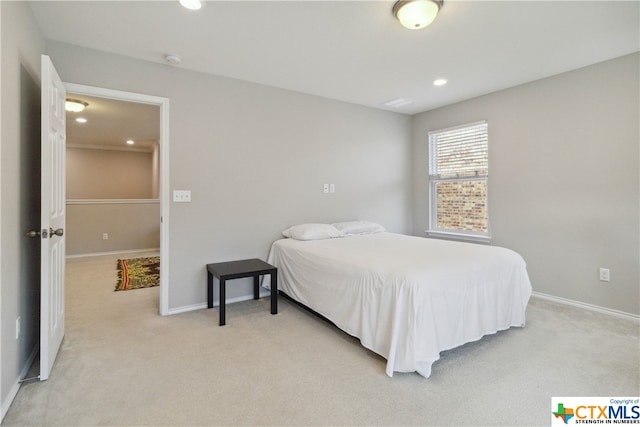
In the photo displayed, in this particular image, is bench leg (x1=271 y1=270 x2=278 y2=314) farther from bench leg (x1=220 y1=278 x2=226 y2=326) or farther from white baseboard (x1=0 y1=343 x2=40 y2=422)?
white baseboard (x1=0 y1=343 x2=40 y2=422)

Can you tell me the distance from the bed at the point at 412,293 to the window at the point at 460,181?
1.38 m

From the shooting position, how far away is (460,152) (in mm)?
4367

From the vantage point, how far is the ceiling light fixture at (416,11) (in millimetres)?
2057

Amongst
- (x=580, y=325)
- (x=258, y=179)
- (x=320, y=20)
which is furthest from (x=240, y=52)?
(x=580, y=325)

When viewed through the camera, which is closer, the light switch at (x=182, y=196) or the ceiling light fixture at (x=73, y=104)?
the light switch at (x=182, y=196)

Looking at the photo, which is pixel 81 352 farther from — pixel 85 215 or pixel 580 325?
pixel 85 215

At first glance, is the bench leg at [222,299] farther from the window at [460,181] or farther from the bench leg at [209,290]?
the window at [460,181]

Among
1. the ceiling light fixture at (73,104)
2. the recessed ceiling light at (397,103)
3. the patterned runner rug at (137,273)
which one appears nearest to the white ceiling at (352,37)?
the recessed ceiling light at (397,103)

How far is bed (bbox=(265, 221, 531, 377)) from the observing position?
2016 millimetres

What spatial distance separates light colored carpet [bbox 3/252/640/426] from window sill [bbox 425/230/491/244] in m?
1.26

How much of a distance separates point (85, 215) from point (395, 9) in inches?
259

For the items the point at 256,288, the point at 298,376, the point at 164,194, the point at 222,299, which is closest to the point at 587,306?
the point at 298,376

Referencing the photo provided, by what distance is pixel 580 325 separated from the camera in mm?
2779

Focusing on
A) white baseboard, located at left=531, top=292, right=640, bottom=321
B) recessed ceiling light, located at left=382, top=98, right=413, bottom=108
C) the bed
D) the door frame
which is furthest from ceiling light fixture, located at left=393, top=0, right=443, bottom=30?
white baseboard, located at left=531, top=292, right=640, bottom=321
